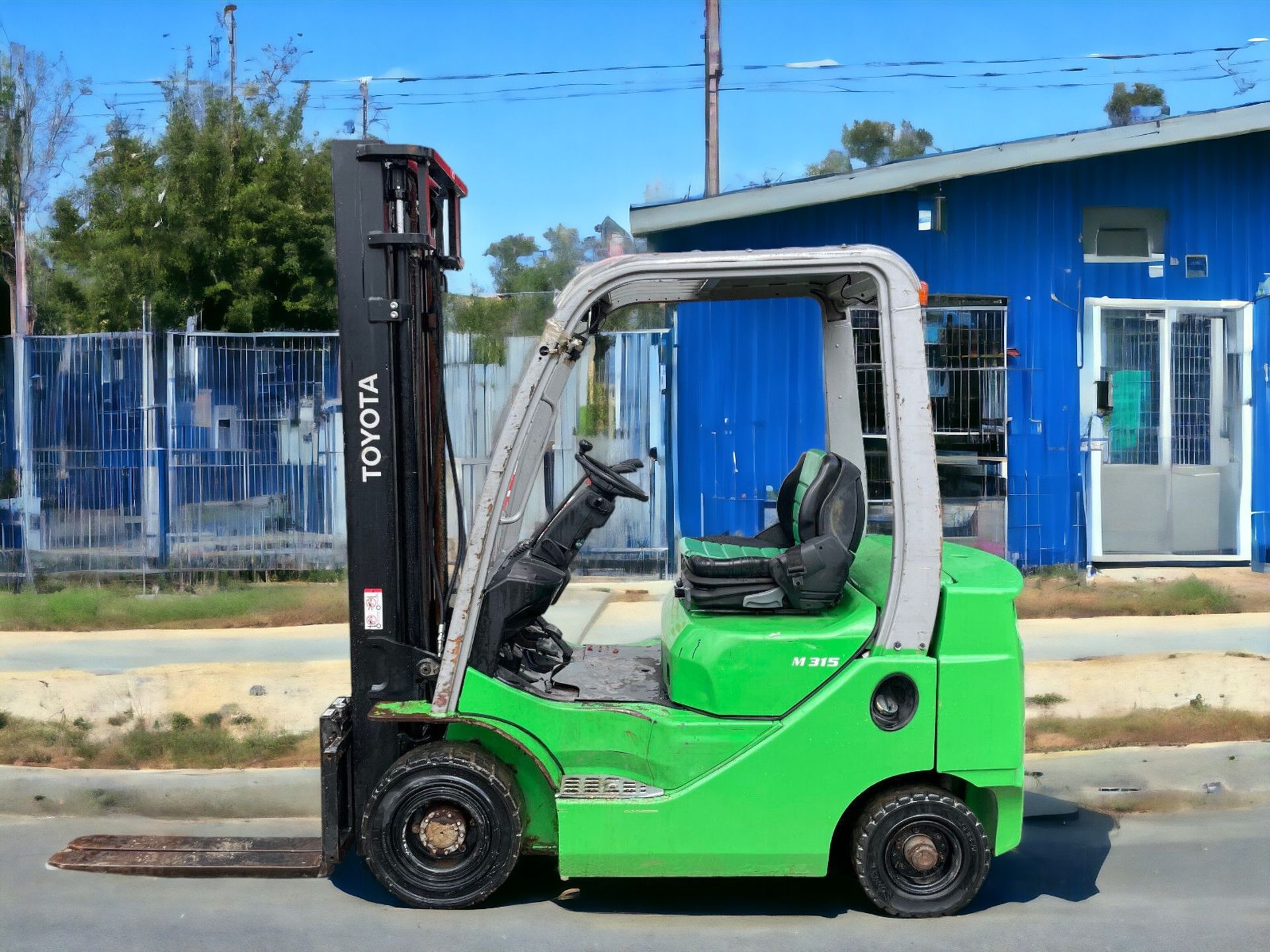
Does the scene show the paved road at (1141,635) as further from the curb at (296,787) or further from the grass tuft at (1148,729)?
the curb at (296,787)

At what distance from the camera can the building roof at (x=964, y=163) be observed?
11773 mm

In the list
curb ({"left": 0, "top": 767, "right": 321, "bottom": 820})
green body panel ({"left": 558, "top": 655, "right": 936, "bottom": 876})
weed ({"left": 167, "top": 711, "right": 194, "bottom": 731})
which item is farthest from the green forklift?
weed ({"left": 167, "top": 711, "right": 194, "bottom": 731})

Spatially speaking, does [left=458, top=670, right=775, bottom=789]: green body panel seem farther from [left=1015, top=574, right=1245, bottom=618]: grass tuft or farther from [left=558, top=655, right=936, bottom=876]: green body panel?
[left=1015, top=574, right=1245, bottom=618]: grass tuft

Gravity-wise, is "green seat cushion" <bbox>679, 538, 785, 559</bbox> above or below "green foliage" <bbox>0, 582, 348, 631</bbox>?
above

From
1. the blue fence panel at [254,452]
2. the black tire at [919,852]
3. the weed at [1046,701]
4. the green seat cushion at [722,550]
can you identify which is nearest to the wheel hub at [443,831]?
the green seat cushion at [722,550]

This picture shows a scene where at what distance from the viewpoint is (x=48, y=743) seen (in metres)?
7.47

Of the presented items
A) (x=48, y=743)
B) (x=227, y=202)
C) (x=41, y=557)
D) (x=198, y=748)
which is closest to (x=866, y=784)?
(x=198, y=748)

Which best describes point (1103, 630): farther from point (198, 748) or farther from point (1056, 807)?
point (198, 748)

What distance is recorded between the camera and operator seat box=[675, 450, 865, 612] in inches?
191

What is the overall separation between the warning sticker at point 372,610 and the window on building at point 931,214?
8770 millimetres

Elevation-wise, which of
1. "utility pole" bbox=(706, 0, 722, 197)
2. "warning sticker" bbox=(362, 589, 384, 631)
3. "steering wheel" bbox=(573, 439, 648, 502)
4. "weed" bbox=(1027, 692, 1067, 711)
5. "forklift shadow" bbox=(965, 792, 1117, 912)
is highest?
"utility pole" bbox=(706, 0, 722, 197)

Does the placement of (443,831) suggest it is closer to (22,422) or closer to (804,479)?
(804,479)

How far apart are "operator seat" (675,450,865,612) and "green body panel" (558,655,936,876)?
14.5 inches

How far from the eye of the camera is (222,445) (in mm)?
12539
